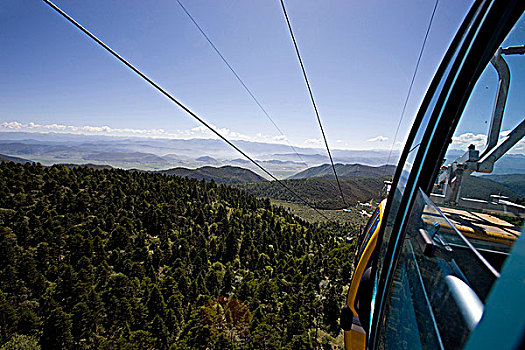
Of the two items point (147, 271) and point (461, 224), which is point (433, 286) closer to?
point (461, 224)

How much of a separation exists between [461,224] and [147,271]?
5936cm

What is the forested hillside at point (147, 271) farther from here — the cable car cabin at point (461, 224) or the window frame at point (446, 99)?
the cable car cabin at point (461, 224)

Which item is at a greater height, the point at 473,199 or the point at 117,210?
the point at 473,199

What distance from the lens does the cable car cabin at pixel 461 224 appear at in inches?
32.1

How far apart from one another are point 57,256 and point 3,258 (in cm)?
792

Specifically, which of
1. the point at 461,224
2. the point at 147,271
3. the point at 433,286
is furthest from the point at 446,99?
the point at 147,271

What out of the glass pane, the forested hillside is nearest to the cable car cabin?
the glass pane

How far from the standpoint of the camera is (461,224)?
158 centimetres

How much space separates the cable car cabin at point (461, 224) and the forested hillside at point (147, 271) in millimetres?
41570

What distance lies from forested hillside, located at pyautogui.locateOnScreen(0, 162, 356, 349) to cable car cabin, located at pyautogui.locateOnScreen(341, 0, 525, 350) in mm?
41570

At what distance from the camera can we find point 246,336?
43812 mm

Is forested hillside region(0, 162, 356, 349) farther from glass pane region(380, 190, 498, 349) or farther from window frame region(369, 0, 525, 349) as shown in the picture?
glass pane region(380, 190, 498, 349)

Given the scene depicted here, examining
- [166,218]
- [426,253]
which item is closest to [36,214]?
[166,218]

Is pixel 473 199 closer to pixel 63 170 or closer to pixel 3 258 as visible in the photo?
pixel 3 258
